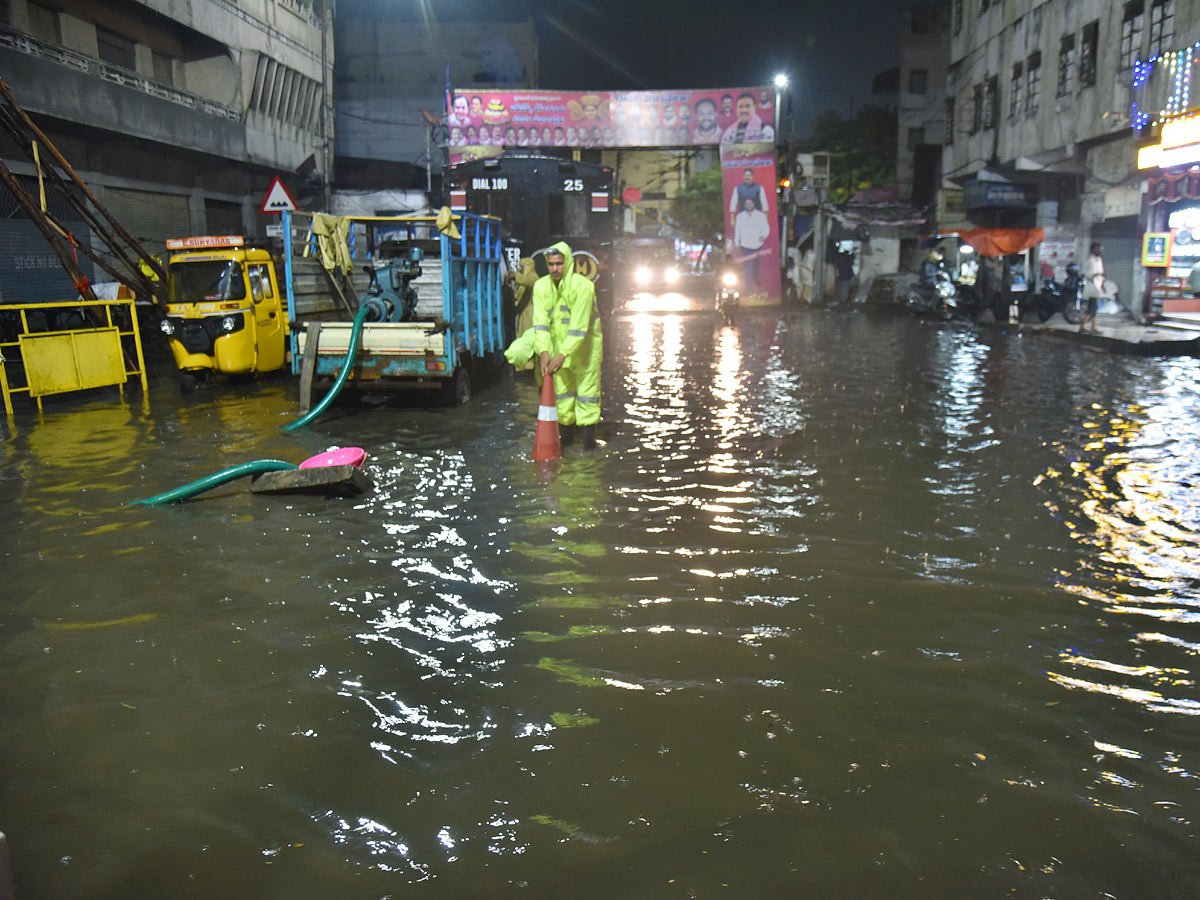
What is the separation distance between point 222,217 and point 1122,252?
24637 millimetres

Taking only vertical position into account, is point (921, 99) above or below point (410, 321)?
above

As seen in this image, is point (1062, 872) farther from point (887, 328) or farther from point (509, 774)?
point (887, 328)

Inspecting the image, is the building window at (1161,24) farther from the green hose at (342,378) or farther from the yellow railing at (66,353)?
the yellow railing at (66,353)

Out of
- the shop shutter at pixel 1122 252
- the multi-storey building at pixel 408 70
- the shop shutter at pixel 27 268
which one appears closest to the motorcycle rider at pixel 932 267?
the shop shutter at pixel 1122 252

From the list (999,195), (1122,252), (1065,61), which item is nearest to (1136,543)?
(1122,252)

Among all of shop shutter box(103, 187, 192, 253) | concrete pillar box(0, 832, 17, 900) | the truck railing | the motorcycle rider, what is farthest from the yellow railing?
the motorcycle rider

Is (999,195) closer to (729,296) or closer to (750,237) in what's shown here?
(750,237)

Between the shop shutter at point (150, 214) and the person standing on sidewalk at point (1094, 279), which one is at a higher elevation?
the shop shutter at point (150, 214)

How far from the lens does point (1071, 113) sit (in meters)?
23.0

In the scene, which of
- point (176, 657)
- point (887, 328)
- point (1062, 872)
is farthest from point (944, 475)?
point (887, 328)

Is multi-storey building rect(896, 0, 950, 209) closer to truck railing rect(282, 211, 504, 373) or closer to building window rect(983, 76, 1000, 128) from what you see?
building window rect(983, 76, 1000, 128)

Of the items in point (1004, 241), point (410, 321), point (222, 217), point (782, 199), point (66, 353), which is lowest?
point (66, 353)

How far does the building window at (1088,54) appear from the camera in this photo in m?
22.2

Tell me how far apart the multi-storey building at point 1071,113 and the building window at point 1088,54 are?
0.11ft
